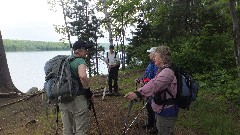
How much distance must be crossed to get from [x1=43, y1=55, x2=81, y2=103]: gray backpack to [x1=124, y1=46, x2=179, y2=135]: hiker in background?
156cm

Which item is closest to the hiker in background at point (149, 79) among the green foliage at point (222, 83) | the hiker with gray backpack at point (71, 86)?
the hiker with gray backpack at point (71, 86)

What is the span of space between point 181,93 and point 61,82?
2.29 m

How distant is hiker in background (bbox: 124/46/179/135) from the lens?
448cm

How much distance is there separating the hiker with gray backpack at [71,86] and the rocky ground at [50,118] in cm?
120

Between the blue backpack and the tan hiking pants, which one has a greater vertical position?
the blue backpack

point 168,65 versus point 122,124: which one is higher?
point 168,65

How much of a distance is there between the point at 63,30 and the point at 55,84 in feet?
111

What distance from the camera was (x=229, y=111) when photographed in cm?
966

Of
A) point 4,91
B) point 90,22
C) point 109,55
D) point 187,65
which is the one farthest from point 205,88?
point 90,22

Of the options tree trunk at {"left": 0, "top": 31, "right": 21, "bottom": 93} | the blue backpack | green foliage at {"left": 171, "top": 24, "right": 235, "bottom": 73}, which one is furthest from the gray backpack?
green foliage at {"left": 171, "top": 24, "right": 235, "bottom": 73}

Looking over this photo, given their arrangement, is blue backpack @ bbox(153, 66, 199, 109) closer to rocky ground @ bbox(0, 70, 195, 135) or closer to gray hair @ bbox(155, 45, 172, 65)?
gray hair @ bbox(155, 45, 172, 65)

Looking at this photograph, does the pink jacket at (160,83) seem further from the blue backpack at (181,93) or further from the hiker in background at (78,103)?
the hiker in background at (78,103)

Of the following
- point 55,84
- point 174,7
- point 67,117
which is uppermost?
point 174,7

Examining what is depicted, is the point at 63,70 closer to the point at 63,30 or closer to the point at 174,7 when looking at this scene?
the point at 174,7
